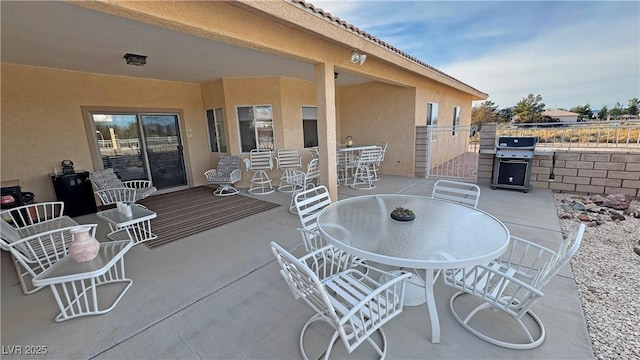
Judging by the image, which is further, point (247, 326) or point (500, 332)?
point (247, 326)

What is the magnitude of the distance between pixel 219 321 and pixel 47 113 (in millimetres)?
5540

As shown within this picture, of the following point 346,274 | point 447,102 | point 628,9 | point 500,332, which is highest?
point 628,9

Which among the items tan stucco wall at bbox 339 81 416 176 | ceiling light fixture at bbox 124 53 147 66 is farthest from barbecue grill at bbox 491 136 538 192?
ceiling light fixture at bbox 124 53 147 66

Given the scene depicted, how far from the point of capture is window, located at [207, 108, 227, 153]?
21.5 feet

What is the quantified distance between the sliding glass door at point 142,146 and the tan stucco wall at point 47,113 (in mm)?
330

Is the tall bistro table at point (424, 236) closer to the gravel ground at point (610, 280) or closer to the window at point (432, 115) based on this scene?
the gravel ground at point (610, 280)

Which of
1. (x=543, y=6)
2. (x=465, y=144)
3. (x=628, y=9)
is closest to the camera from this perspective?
(x=628, y=9)

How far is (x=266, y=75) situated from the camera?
6.05m

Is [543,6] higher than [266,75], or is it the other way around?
[543,6]

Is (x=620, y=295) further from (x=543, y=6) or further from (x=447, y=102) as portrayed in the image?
(x=447, y=102)

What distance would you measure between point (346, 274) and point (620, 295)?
2329 mm

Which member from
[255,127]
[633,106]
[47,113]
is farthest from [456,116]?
[633,106]

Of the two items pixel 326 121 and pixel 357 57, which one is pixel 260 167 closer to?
pixel 326 121

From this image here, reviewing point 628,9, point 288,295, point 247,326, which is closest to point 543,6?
point 628,9
